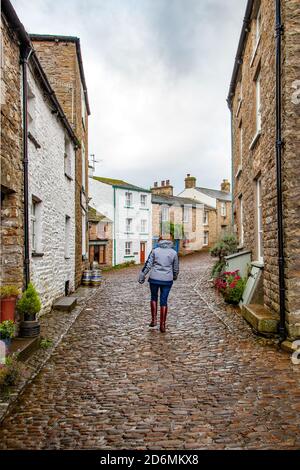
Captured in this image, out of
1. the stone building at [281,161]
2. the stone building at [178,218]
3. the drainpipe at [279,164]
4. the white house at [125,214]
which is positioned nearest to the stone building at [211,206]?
the stone building at [178,218]

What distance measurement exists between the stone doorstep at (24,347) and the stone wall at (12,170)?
98 cm

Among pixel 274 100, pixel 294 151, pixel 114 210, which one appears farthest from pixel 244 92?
pixel 114 210

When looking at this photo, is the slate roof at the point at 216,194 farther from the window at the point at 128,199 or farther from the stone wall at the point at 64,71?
the stone wall at the point at 64,71

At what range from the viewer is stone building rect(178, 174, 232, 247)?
41.5 meters

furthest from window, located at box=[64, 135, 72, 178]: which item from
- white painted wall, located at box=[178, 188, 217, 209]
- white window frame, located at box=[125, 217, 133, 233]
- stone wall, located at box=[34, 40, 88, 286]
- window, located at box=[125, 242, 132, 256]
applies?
white painted wall, located at box=[178, 188, 217, 209]

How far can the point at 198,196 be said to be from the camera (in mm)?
43156

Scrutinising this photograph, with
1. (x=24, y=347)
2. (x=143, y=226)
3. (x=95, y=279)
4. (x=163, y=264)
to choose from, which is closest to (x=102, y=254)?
(x=143, y=226)

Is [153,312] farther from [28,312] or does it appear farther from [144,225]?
[144,225]

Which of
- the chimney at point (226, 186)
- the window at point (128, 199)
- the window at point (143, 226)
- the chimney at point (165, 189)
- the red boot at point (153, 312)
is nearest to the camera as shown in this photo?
the red boot at point (153, 312)

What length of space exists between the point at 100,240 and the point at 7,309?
22.9 meters

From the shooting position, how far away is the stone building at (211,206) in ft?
136
